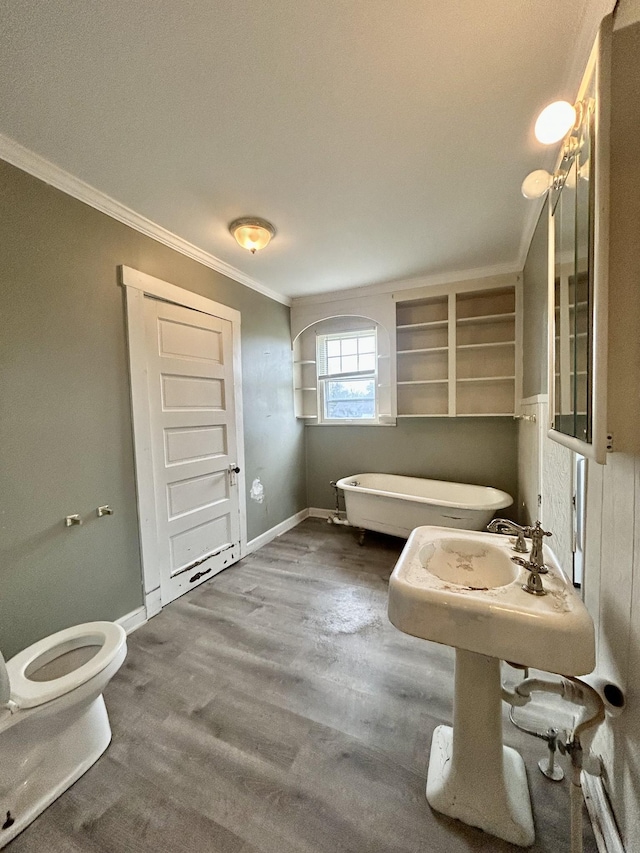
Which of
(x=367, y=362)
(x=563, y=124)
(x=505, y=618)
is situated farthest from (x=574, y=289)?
(x=367, y=362)

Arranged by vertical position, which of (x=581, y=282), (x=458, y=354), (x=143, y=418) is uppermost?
(x=458, y=354)

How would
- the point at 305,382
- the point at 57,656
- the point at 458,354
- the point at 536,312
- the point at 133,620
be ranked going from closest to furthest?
the point at 57,656
the point at 133,620
the point at 536,312
the point at 458,354
the point at 305,382

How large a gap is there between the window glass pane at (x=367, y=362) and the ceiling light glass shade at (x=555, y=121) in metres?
2.83

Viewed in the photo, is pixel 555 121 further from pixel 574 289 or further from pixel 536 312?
pixel 536 312

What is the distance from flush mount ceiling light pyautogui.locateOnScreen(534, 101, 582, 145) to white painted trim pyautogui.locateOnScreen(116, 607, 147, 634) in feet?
9.34

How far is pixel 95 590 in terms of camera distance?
6.10 ft

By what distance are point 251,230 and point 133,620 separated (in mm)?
2585

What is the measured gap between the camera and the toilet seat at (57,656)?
1157mm

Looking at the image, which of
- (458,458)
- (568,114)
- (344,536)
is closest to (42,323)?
(568,114)

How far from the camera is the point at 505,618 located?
84 centimetres

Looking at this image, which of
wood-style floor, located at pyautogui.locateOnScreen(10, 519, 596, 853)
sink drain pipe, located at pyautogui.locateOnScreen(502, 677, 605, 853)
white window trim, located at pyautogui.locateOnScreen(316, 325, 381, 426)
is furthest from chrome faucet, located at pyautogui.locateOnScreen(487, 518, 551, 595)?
white window trim, located at pyautogui.locateOnScreen(316, 325, 381, 426)

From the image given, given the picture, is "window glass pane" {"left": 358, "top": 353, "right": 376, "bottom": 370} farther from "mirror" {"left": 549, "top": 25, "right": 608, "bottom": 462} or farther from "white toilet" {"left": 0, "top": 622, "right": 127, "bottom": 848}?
"white toilet" {"left": 0, "top": 622, "right": 127, "bottom": 848}

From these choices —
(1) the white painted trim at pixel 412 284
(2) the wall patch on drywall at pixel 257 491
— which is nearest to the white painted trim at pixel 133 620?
(2) the wall patch on drywall at pixel 257 491

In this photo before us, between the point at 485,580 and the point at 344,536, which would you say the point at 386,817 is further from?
the point at 344,536
